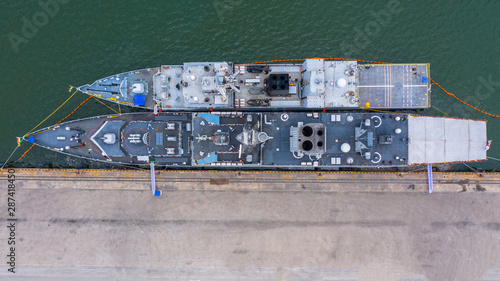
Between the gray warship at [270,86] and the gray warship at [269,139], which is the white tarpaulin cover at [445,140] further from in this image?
the gray warship at [270,86]

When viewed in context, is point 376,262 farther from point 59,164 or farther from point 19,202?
point 19,202

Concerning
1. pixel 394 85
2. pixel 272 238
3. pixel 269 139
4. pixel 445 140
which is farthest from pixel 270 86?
pixel 445 140

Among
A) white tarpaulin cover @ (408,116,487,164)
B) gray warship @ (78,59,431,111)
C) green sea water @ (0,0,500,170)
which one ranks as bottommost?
white tarpaulin cover @ (408,116,487,164)

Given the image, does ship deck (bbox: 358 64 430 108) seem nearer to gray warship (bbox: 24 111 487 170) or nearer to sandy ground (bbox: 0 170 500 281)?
gray warship (bbox: 24 111 487 170)

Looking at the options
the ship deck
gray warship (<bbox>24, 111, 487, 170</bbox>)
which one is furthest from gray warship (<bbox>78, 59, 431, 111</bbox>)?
gray warship (<bbox>24, 111, 487, 170</bbox>)

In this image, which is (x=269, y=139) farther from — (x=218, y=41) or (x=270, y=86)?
(x=218, y=41)
